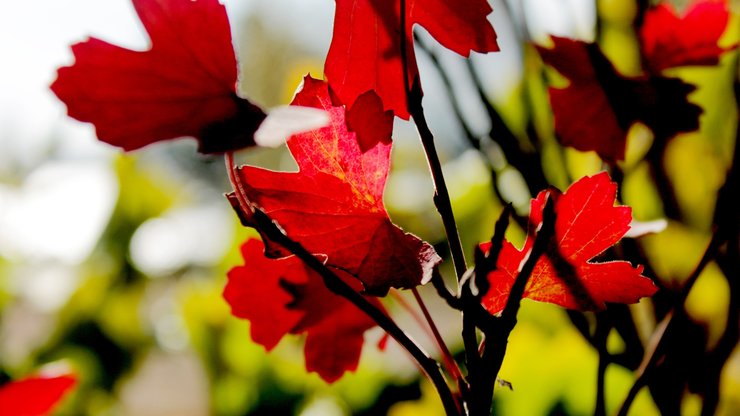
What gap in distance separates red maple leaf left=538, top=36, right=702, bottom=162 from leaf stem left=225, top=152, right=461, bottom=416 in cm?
17

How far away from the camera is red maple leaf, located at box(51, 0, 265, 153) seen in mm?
231

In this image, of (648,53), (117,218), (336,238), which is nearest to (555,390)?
(648,53)

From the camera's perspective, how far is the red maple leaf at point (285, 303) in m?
0.34

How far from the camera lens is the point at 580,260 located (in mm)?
271

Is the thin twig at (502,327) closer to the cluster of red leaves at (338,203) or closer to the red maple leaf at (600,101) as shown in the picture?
the cluster of red leaves at (338,203)

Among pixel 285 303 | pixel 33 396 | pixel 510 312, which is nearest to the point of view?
pixel 510 312

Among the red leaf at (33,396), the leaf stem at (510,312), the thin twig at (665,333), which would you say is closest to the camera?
the leaf stem at (510,312)

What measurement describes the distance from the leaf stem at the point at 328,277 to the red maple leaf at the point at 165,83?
2cm

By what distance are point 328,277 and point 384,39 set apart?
0.38ft

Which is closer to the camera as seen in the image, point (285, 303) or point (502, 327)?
point (502, 327)

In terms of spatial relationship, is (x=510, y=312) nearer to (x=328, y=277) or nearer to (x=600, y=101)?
(x=328, y=277)

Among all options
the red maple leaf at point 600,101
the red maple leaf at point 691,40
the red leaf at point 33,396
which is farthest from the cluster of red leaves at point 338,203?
the red leaf at point 33,396

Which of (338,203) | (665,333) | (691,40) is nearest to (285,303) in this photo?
(338,203)

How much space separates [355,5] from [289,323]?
0.17 m
